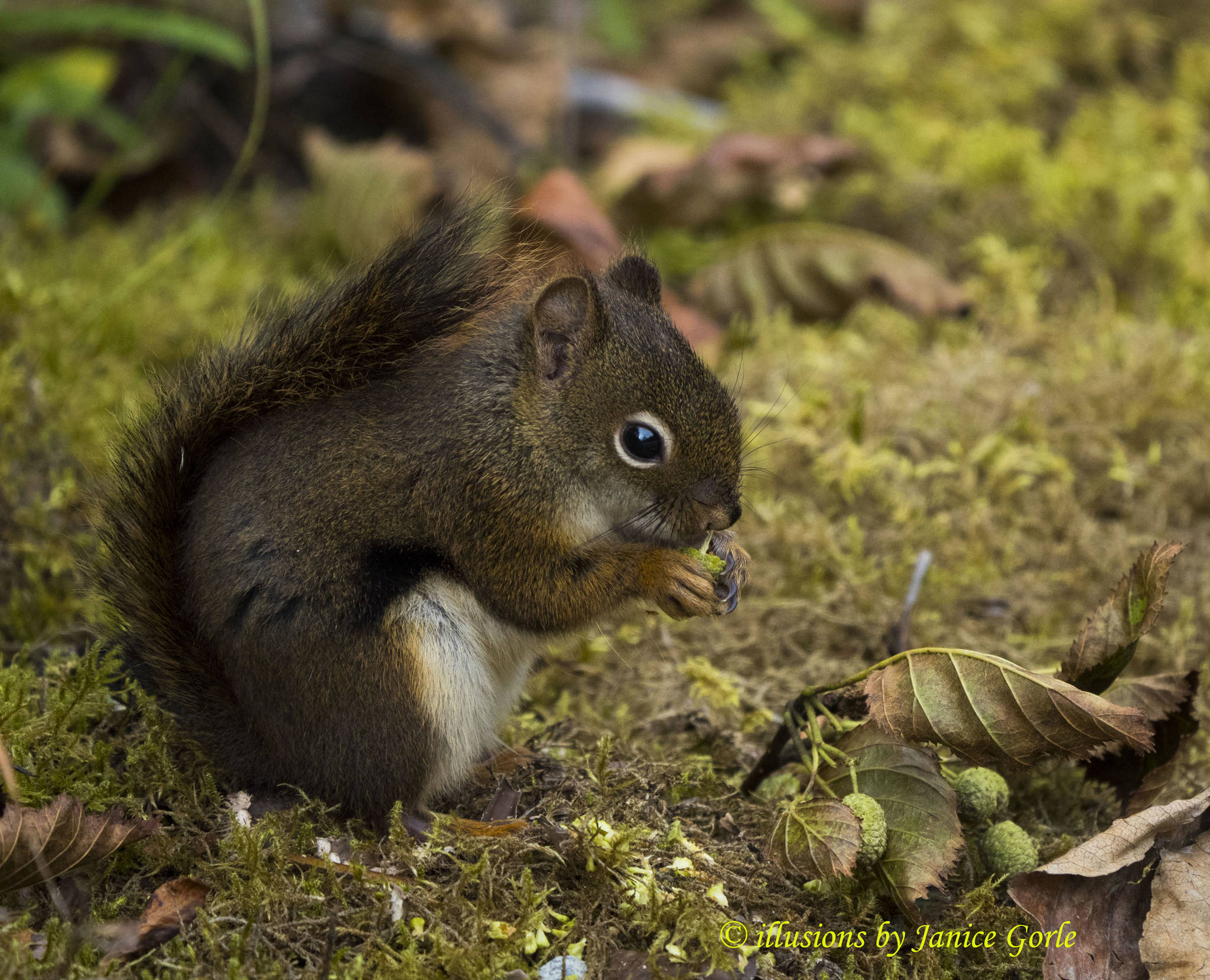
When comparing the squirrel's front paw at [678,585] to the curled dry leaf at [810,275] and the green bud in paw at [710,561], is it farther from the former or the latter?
the curled dry leaf at [810,275]

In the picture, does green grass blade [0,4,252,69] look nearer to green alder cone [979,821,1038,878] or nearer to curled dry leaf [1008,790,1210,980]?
green alder cone [979,821,1038,878]

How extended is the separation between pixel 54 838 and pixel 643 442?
140 cm

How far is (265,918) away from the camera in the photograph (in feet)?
7.05

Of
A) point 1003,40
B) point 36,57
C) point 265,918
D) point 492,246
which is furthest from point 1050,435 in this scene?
point 36,57

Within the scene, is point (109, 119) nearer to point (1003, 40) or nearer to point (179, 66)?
point (179, 66)

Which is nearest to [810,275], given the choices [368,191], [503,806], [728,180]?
[728,180]

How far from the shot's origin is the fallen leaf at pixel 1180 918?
214 cm

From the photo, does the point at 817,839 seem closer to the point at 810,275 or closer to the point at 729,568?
the point at 729,568

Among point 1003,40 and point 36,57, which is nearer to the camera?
point 36,57

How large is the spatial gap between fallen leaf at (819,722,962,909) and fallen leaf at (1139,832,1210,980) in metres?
0.40

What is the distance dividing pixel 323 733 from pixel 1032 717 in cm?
140

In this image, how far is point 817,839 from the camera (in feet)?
7.33

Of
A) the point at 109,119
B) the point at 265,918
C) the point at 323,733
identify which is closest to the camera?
the point at 265,918

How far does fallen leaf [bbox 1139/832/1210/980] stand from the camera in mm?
2145
